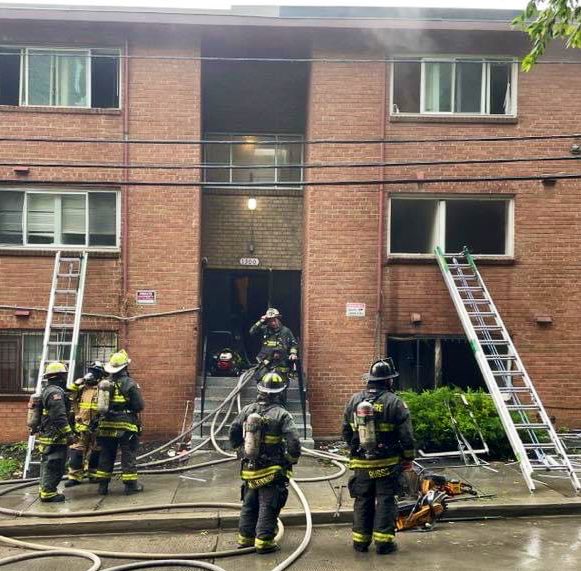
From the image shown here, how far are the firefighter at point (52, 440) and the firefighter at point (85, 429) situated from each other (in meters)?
0.38

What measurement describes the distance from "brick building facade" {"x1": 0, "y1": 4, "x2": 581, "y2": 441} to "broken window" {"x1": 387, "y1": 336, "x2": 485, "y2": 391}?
4 centimetres

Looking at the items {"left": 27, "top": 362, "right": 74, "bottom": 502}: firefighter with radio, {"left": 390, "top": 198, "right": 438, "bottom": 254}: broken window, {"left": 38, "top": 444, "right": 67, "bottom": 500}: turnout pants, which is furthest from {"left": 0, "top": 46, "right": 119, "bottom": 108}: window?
{"left": 38, "top": 444, "right": 67, "bottom": 500}: turnout pants

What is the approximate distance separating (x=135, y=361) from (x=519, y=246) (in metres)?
7.10

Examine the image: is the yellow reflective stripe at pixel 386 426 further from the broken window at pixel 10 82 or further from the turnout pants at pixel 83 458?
the broken window at pixel 10 82

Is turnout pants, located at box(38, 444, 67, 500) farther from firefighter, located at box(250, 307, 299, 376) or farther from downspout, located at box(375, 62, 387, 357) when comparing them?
Result: downspout, located at box(375, 62, 387, 357)

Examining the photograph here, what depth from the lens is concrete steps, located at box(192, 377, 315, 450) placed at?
991 cm

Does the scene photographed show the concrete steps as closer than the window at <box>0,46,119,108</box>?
Yes

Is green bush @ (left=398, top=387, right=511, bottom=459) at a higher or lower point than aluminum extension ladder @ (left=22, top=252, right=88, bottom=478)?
lower

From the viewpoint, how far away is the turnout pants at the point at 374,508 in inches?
228

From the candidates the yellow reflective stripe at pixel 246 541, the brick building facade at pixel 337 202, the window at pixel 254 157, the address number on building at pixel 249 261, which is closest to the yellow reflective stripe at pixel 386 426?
the yellow reflective stripe at pixel 246 541

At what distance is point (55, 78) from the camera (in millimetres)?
11062

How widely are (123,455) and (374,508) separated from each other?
344 cm

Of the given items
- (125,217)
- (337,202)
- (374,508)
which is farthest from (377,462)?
(125,217)

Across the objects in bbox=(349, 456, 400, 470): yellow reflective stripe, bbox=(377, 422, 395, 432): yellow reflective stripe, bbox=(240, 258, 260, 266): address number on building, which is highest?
bbox=(240, 258, 260, 266): address number on building
